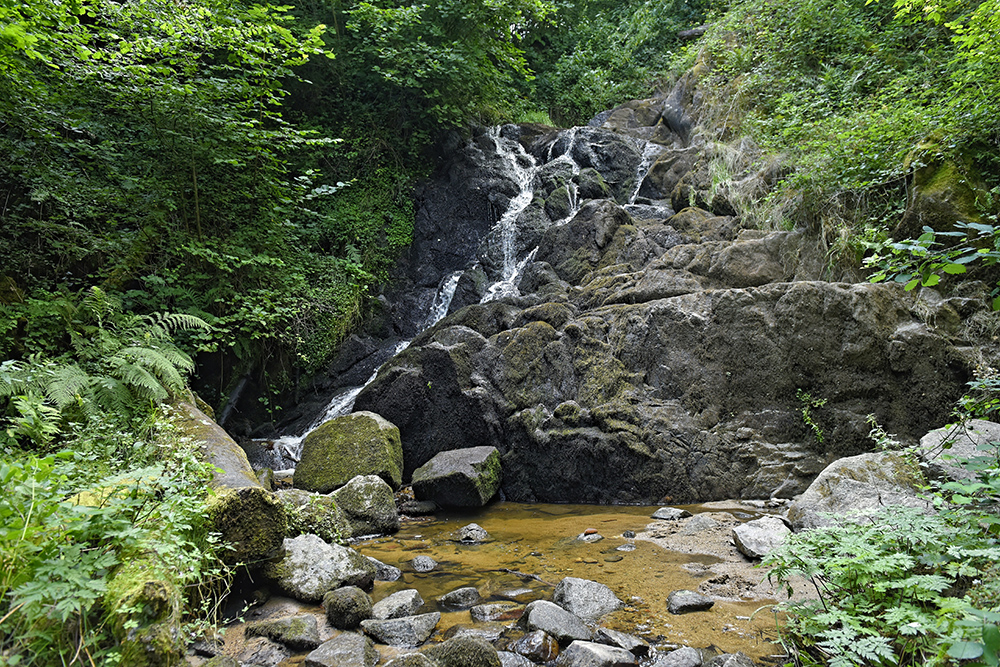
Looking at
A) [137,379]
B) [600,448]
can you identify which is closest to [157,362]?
[137,379]

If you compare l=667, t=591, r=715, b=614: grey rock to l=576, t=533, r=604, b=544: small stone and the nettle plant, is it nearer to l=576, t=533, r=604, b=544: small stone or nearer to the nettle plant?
the nettle plant

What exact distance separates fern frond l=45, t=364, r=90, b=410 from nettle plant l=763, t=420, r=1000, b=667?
5.35 meters

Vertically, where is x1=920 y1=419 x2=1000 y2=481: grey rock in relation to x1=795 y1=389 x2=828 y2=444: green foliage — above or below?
above

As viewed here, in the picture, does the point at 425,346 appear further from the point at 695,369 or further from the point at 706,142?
the point at 706,142

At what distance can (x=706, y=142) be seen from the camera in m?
10.5

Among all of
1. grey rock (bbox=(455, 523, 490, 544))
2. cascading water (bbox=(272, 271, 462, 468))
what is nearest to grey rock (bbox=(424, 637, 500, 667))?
grey rock (bbox=(455, 523, 490, 544))

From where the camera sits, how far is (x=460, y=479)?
20.9 ft

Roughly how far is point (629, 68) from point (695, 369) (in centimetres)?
1427

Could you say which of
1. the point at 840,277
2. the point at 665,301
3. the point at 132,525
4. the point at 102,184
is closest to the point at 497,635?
the point at 132,525

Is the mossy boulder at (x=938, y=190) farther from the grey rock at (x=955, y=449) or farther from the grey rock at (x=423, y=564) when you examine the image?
the grey rock at (x=423, y=564)

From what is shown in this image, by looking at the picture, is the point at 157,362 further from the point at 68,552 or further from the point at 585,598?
the point at 585,598

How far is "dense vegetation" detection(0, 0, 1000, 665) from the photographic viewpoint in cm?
230

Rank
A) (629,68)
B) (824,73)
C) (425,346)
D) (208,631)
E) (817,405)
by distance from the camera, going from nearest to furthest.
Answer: (208,631)
(817,405)
(425,346)
(824,73)
(629,68)

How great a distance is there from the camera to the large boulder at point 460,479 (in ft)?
20.9
